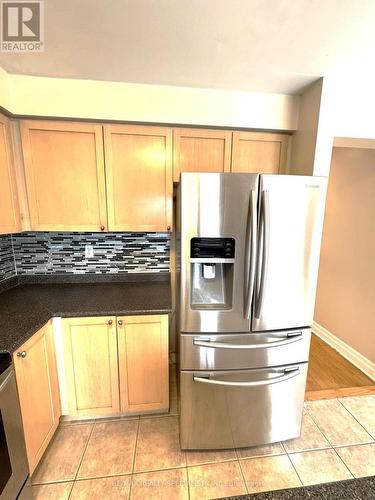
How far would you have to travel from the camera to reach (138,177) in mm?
1813

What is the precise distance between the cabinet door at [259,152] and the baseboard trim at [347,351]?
209cm

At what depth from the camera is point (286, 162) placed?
191 centimetres

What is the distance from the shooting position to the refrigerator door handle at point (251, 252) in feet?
4.17

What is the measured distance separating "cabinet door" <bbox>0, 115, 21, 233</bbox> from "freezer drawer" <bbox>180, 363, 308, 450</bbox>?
5.18ft

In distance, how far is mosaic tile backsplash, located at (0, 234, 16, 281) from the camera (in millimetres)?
1905

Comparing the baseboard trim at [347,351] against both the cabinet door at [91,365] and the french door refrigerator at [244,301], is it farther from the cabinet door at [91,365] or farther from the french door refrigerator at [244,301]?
the cabinet door at [91,365]

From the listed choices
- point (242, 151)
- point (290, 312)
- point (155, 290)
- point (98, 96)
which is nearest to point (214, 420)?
point (290, 312)

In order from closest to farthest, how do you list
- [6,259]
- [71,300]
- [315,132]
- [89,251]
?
[315,132], [71,300], [6,259], [89,251]

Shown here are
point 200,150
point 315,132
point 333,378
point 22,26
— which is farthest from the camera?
point 333,378

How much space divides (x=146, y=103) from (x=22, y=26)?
75 cm

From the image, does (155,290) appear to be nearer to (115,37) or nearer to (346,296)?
(115,37)

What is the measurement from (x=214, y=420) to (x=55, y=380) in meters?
1.11

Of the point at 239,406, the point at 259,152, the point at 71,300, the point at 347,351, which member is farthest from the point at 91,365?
the point at 347,351

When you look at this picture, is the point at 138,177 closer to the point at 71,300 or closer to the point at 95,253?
the point at 95,253
